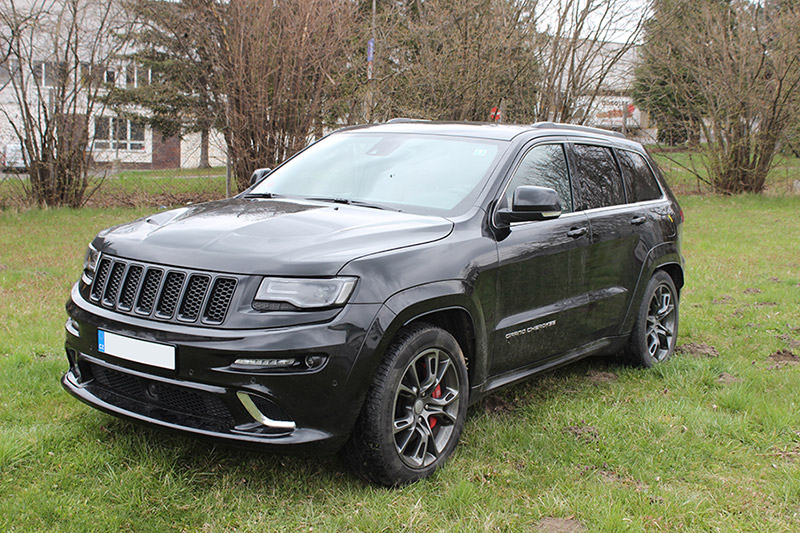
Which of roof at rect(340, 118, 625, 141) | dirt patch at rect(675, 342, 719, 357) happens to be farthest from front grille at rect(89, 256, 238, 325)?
dirt patch at rect(675, 342, 719, 357)

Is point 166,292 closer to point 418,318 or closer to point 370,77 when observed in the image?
point 418,318

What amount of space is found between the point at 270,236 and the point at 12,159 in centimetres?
1160

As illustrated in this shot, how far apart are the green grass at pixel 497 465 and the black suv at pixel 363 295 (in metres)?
0.29

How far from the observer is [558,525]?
3432mm

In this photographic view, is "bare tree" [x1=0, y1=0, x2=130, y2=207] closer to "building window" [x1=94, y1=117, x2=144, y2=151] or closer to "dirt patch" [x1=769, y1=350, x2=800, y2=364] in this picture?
"building window" [x1=94, y1=117, x2=144, y2=151]

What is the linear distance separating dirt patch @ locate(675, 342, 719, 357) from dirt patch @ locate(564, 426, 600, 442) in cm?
205

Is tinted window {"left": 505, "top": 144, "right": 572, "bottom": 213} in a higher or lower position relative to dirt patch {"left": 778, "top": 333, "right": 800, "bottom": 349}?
higher

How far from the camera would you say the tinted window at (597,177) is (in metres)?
5.14

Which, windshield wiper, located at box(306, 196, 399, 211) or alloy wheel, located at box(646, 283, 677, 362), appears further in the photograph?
alloy wheel, located at box(646, 283, 677, 362)

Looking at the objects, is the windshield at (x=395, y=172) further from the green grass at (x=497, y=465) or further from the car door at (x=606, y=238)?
the green grass at (x=497, y=465)

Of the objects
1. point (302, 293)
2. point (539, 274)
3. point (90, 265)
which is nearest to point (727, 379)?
point (539, 274)

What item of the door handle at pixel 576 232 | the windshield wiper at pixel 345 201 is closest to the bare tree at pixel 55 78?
the windshield wiper at pixel 345 201

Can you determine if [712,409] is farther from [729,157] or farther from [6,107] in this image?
[729,157]

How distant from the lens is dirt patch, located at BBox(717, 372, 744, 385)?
17.9ft
